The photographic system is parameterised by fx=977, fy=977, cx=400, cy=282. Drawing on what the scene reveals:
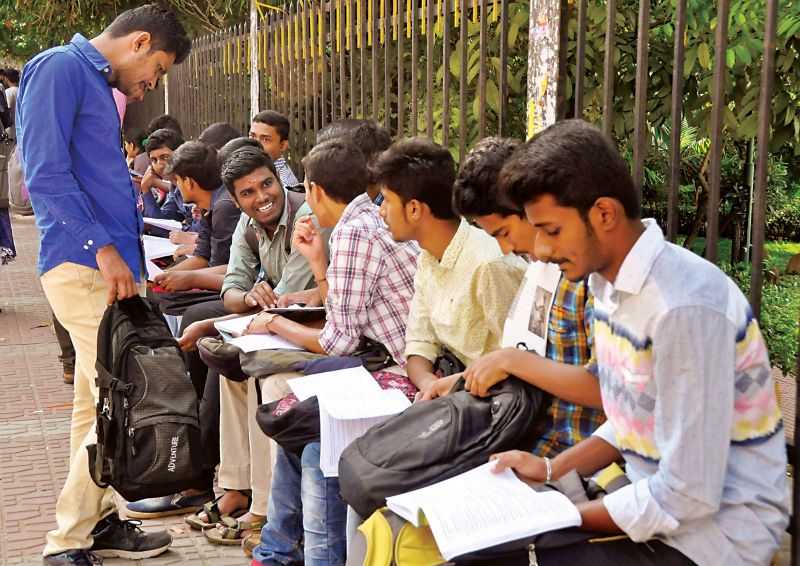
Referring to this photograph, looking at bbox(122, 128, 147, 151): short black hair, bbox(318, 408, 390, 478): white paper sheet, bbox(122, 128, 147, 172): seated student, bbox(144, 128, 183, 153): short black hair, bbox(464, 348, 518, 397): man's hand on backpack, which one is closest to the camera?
bbox(464, 348, 518, 397): man's hand on backpack

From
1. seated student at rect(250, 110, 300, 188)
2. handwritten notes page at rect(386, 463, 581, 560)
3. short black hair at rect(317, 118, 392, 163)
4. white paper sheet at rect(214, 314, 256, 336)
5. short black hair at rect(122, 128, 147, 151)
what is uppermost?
short black hair at rect(317, 118, 392, 163)

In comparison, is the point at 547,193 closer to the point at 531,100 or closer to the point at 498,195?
the point at 498,195

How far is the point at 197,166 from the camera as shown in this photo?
5.56 metres

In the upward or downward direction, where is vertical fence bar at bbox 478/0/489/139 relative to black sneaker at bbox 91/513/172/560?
upward

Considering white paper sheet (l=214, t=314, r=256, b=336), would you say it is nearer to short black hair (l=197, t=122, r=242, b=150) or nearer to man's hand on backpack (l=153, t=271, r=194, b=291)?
man's hand on backpack (l=153, t=271, r=194, b=291)

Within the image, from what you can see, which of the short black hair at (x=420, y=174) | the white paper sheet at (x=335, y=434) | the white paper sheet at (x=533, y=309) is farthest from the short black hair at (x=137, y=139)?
the white paper sheet at (x=533, y=309)

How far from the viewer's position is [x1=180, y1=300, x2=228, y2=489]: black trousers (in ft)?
13.0

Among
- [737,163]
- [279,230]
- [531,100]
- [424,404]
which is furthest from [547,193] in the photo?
[737,163]

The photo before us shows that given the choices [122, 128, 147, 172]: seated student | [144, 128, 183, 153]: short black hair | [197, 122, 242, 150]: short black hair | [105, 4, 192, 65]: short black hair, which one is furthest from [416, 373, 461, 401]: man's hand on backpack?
[122, 128, 147, 172]: seated student

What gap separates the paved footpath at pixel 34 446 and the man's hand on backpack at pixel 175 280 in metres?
1.04

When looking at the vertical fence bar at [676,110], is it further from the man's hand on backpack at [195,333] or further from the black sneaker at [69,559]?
the black sneaker at [69,559]

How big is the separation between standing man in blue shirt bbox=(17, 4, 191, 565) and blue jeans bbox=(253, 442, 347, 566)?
2.54ft

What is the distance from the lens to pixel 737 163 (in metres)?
12.3

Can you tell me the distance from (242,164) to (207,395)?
108cm
